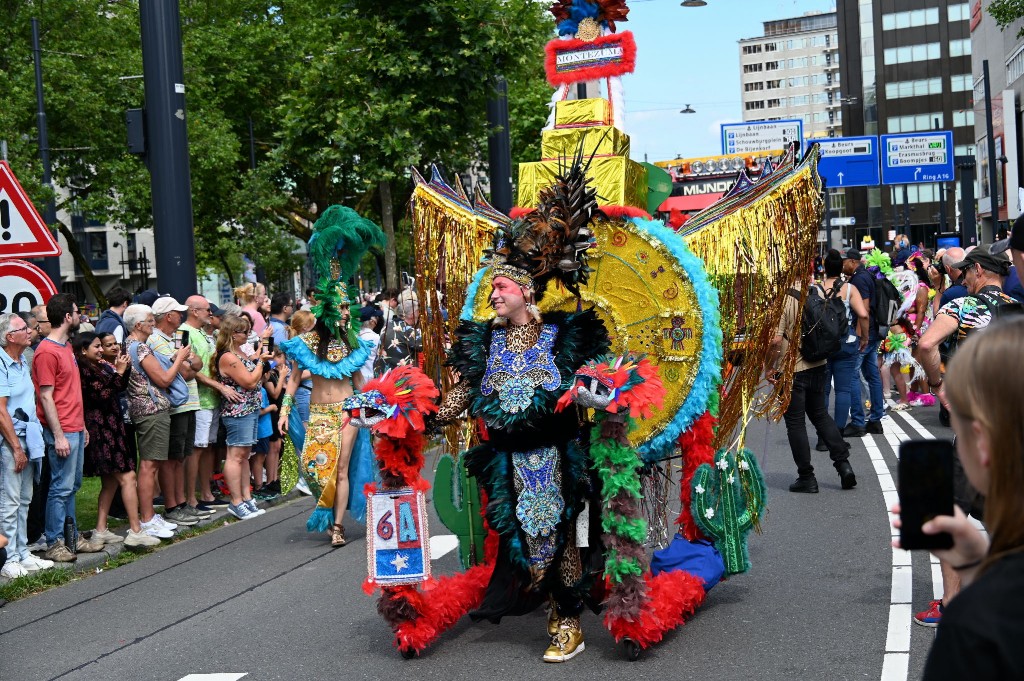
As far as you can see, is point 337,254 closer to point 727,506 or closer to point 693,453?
point 693,453

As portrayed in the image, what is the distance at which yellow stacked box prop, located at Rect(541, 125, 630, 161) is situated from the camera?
7.05m

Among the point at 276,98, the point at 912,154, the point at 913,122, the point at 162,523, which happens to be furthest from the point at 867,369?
the point at 913,122

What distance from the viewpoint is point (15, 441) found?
7.77 metres

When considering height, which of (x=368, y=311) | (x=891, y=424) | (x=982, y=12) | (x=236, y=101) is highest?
(x=982, y=12)

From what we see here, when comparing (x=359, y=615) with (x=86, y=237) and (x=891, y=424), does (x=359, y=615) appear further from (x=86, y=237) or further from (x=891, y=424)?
(x=86, y=237)

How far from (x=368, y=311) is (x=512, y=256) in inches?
398

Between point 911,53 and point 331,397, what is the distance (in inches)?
3749

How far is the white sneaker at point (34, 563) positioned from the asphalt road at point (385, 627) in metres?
0.37

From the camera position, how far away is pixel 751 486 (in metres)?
6.64

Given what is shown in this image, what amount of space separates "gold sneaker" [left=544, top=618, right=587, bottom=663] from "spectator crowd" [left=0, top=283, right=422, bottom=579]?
6.17 ft

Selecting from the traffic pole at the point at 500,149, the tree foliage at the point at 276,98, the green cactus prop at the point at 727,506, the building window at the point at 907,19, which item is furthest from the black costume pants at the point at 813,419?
the building window at the point at 907,19

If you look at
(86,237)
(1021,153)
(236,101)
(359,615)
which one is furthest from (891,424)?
(86,237)

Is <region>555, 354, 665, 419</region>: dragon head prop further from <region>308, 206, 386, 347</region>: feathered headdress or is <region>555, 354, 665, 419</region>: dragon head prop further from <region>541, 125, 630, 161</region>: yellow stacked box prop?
<region>308, 206, 386, 347</region>: feathered headdress

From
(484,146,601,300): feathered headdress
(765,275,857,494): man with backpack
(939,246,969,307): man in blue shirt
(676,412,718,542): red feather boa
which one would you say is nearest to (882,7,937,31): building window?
(939,246,969,307): man in blue shirt
